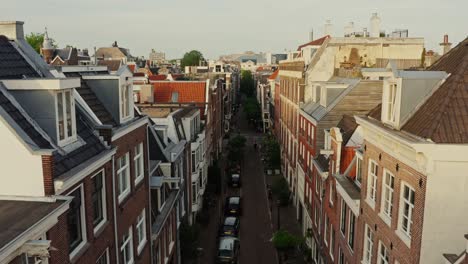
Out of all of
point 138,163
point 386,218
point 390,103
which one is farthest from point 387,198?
point 138,163

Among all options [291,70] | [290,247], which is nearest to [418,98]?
[290,247]

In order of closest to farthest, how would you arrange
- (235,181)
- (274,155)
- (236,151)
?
(235,181) → (274,155) → (236,151)

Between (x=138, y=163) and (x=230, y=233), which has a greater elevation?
(x=138, y=163)

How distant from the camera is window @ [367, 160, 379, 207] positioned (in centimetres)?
1667

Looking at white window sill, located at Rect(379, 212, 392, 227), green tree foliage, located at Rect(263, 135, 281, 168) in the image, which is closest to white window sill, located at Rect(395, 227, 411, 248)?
white window sill, located at Rect(379, 212, 392, 227)

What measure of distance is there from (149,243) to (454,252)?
1266cm

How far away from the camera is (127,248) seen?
1608 centimetres

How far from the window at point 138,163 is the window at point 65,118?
5.20 meters

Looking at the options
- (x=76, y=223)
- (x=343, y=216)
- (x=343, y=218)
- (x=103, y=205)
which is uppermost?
(x=76, y=223)

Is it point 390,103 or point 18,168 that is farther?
point 390,103

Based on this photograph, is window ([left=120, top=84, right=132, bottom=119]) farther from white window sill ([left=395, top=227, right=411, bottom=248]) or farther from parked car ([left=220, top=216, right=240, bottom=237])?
parked car ([left=220, top=216, right=240, bottom=237])

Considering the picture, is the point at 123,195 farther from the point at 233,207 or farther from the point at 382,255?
the point at 233,207

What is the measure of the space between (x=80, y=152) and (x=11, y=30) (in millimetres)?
5164

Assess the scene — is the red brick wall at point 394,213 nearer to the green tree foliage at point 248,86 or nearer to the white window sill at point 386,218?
the white window sill at point 386,218
